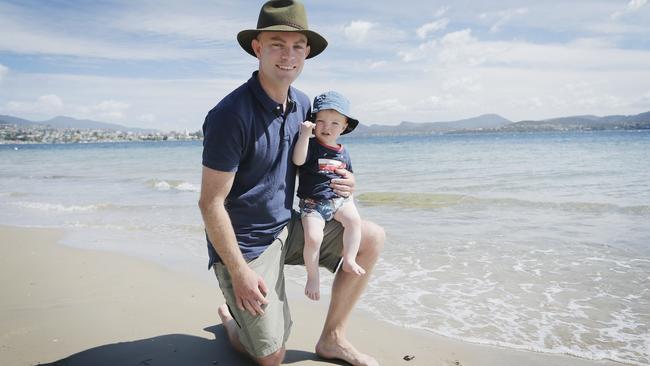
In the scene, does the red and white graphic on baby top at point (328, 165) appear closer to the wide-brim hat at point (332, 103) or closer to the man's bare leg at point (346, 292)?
the wide-brim hat at point (332, 103)

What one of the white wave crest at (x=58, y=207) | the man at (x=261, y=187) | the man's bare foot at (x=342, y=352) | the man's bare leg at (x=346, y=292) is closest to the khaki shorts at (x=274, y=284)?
the man at (x=261, y=187)

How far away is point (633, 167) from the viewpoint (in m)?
17.8

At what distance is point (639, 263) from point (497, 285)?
199 centimetres

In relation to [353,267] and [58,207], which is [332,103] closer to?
[353,267]

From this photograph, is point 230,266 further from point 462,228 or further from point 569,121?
point 569,121

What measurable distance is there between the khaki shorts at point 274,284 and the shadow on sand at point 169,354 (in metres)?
0.32

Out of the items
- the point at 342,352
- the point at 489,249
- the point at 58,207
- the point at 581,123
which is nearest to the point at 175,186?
the point at 58,207

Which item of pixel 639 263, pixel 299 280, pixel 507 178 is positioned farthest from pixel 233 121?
pixel 507 178

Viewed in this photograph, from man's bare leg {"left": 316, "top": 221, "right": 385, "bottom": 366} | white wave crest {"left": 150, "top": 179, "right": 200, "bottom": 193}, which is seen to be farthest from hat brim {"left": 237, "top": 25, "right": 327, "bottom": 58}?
white wave crest {"left": 150, "top": 179, "right": 200, "bottom": 193}

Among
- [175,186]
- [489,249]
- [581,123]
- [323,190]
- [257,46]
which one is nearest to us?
[257,46]

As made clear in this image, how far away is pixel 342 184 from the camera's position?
11.1ft

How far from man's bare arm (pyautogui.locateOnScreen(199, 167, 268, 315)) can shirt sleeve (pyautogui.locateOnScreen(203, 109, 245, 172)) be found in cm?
5

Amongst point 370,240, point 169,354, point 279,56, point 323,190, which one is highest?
point 279,56

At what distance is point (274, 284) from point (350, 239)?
60 cm
